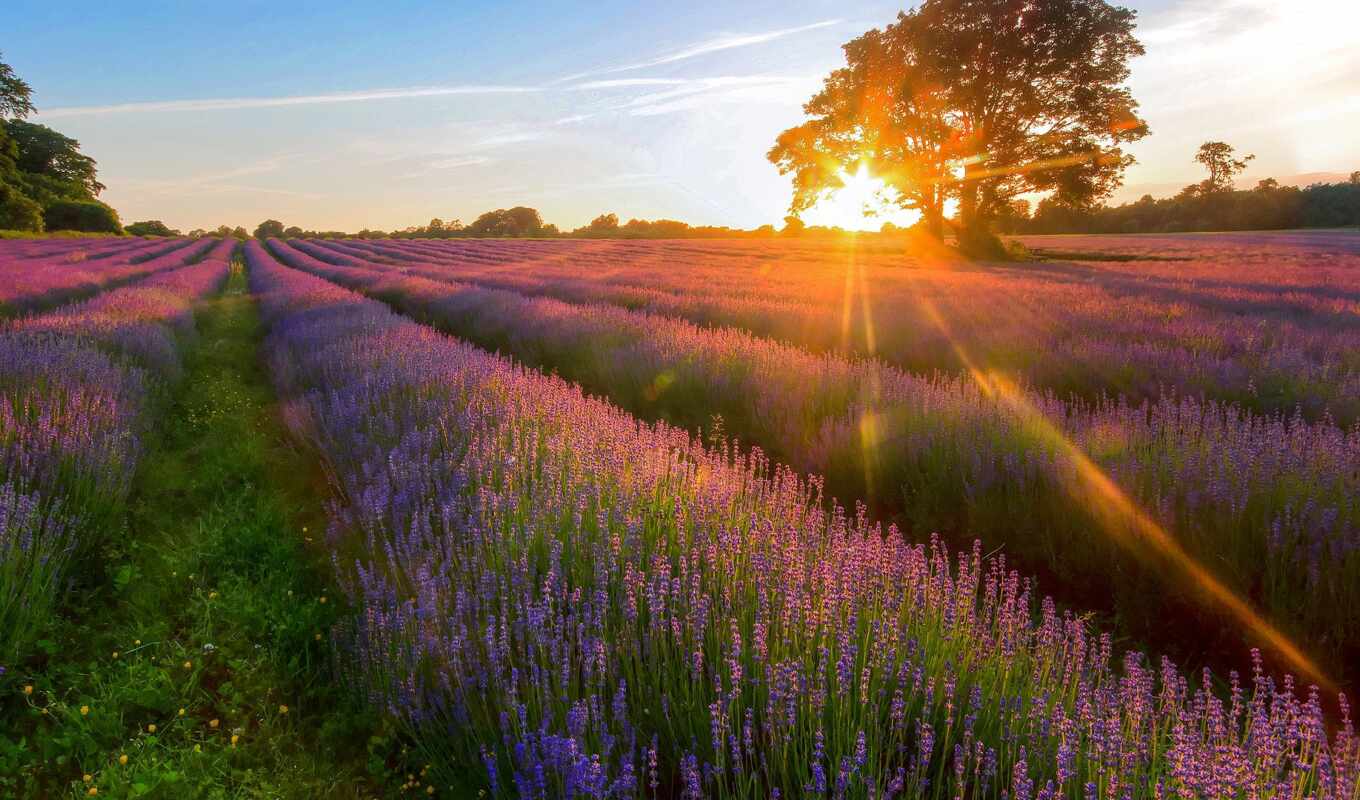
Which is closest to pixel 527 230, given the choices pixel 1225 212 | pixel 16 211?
pixel 16 211

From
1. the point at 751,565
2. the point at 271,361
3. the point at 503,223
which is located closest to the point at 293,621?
the point at 751,565

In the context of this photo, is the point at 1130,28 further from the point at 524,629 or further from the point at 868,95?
the point at 524,629

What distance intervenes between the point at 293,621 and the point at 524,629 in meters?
1.35

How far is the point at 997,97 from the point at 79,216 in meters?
59.0

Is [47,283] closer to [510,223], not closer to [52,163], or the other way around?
[52,163]

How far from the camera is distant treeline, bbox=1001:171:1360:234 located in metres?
49.1

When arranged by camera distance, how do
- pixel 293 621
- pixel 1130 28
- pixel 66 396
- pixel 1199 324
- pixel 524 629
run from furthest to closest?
pixel 1130 28, pixel 1199 324, pixel 66 396, pixel 293 621, pixel 524 629

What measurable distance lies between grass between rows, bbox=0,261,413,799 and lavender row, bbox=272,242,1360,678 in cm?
279

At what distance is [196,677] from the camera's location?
7.82 feet

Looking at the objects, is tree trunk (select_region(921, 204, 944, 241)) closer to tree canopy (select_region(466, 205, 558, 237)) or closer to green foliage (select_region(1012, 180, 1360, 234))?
green foliage (select_region(1012, 180, 1360, 234))

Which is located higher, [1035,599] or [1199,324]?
[1199,324]

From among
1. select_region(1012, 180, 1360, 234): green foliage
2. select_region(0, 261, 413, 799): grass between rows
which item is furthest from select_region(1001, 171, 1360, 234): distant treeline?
select_region(0, 261, 413, 799): grass between rows

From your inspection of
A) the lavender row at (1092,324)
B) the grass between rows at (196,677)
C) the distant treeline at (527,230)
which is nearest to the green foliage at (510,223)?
Answer: the distant treeline at (527,230)

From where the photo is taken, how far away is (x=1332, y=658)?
2514 mm
